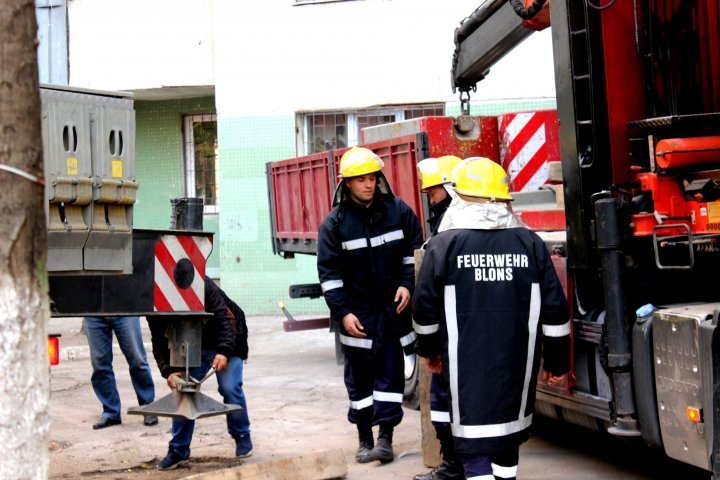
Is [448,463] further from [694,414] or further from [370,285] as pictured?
[694,414]

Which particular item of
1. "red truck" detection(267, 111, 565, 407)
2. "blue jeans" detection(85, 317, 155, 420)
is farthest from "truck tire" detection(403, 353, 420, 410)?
"blue jeans" detection(85, 317, 155, 420)

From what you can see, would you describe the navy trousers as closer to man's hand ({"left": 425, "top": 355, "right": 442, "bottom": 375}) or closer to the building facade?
man's hand ({"left": 425, "top": 355, "right": 442, "bottom": 375})

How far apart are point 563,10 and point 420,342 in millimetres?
1741

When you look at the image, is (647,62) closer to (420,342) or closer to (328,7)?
(420,342)

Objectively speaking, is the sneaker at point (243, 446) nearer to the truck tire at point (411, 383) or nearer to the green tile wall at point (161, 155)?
the truck tire at point (411, 383)

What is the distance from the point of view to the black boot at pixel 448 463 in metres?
6.07

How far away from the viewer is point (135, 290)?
224 inches

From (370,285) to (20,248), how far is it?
4.03m

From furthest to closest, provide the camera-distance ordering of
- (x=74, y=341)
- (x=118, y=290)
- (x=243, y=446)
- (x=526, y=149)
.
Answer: (x=74, y=341) → (x=526, y=149) → (x=243, y=446) → (x=118, y=290)

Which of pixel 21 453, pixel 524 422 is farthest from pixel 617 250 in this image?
pixel 21 453

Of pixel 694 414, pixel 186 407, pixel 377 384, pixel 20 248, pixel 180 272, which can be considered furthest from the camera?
pixel 377 384

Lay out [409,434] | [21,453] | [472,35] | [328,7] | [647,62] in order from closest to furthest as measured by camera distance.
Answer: [21,453] → [647,62] → [409,434] → [472,35] → [328,7]

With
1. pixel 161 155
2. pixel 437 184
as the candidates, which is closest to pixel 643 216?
pixel 437 184

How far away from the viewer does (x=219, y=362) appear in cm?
693
